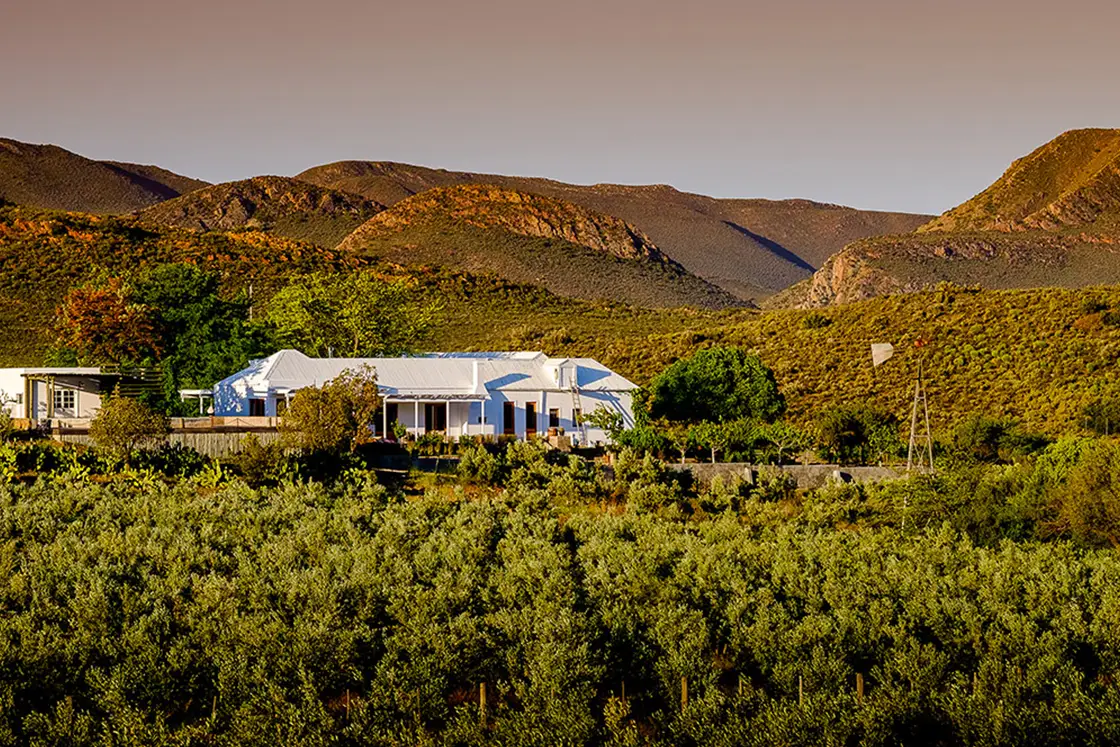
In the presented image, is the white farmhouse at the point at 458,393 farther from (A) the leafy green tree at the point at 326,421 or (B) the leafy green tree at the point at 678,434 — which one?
(A) the leafy green tree at the point at 326,421

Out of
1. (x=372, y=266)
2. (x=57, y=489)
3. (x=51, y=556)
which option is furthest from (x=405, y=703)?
(x=372, y=266)

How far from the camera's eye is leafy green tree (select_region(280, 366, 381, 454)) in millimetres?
31125

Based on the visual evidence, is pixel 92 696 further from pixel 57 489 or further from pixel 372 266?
pixel 372 266

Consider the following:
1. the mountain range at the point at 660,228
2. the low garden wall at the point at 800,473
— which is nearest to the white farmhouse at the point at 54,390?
the low garden wall at the point at 800,473

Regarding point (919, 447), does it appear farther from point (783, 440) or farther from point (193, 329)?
point (193, 329)

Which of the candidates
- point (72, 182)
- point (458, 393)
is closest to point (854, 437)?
point (458, 393)

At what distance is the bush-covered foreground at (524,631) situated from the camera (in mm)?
15922

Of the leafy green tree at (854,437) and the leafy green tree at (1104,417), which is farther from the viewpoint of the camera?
the leafy green tree at (1104,417)

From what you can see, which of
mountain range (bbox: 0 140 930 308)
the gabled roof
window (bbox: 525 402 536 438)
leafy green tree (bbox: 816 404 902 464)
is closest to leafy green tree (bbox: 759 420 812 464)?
leafy green tree (bbox: 816 404 902 464)

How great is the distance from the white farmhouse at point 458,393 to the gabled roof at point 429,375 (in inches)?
1.2

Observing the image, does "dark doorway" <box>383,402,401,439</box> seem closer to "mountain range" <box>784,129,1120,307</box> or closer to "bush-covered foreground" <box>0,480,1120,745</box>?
"bush-covered foreground" <box>0,480,1120,745</box>

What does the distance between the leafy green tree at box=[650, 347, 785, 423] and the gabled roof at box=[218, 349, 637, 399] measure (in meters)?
1.71

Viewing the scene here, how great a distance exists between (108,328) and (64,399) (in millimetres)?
4186

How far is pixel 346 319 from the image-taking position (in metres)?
51.2
